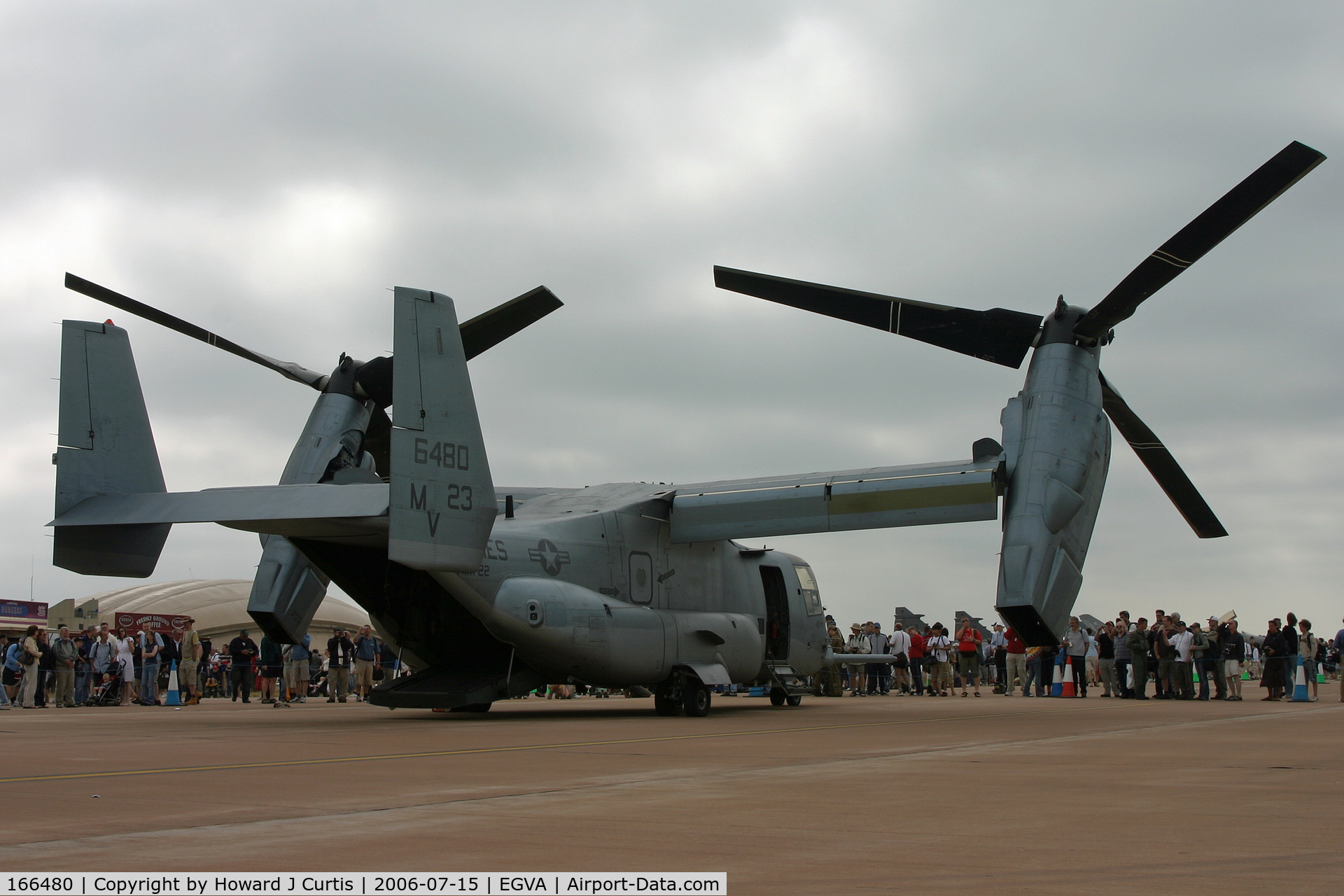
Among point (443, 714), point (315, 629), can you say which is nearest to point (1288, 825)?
point (443, 714)

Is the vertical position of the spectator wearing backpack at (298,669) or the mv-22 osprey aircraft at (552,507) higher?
the mv-22 osprey aircraft at (552,507)

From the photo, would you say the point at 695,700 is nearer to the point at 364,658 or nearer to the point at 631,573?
the point at 631,573

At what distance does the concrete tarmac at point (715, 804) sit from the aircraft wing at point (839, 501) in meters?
3.48

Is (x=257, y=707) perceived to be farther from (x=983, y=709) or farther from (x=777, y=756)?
(x=777, y=756)

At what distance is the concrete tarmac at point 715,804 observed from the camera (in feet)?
14.4

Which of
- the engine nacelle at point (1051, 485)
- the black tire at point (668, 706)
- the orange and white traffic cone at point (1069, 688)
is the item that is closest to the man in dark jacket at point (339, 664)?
the black tire at point (668, 706)

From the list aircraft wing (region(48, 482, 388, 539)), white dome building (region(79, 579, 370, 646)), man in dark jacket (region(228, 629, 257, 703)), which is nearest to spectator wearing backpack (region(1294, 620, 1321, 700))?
aircraft wing (region(48, 482, 388, 539))

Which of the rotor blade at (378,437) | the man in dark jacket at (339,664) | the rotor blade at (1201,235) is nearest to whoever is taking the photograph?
the rotor blade at (1201,235)

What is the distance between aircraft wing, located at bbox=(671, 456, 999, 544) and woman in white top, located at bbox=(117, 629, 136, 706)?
1232 cm

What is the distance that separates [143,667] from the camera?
74.2ft

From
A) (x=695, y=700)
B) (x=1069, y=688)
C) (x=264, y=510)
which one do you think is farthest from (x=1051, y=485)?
(x=1069, y=688)

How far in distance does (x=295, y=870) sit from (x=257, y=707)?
1764 cm

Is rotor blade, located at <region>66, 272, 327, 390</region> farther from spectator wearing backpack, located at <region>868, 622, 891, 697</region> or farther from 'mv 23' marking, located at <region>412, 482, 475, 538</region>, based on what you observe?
spectator wearing backpack, located at <region>868, 622, 891, 697</region>
